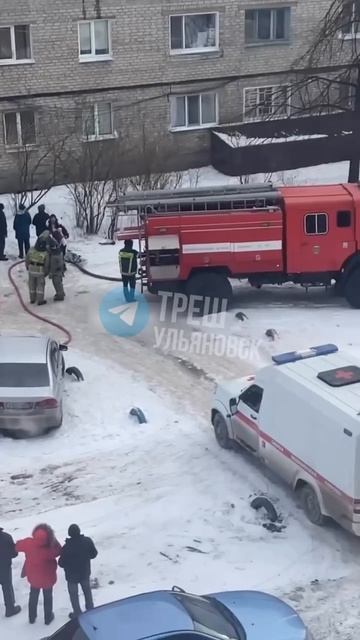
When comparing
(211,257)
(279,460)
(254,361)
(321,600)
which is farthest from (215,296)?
(321,600)

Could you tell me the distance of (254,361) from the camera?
18625 mm

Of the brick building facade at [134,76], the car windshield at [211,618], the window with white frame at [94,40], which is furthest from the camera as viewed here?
the window with white frame at [94,40]

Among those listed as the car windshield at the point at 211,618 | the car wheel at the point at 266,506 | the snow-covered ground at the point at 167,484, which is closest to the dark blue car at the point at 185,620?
the car windshield at the point at 211,618

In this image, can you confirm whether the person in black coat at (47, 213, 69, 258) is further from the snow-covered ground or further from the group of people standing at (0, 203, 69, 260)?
the snow-covered ground

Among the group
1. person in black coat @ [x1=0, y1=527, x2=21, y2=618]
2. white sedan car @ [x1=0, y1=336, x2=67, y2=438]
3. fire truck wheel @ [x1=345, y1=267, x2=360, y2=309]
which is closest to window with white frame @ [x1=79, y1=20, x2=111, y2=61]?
fire truck wheel @ [x1=345, y1=267, x2=360, y2=309]

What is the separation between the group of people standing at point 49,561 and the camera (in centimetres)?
1095

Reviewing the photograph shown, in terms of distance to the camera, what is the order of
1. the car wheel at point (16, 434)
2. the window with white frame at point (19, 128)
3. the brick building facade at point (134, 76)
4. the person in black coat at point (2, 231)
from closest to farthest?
the car wheel at point (16, 434) < the person in black coat at point (2, 231) < the brick building facade at point (134, 76) < the window with white frame at point (19, 128)

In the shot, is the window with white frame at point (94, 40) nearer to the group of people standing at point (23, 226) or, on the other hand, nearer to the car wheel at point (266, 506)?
the group of people standing at point (23, 226)

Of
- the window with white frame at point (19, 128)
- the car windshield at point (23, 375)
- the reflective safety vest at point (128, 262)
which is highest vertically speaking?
the window with white frame at point (19, 128)

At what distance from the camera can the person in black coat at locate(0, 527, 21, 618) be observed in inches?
439

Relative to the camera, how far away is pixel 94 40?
30.1 meters

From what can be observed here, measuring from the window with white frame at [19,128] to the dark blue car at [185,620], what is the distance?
70.2ft

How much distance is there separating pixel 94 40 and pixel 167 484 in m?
18.8

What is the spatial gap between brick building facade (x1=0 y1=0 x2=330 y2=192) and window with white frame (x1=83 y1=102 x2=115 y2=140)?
0.03m
